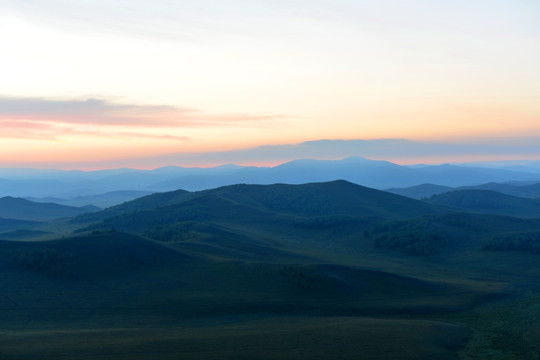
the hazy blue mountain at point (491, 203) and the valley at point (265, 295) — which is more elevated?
the hazy blue mountain at point (491, 203)

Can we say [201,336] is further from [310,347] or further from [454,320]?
[454,320]

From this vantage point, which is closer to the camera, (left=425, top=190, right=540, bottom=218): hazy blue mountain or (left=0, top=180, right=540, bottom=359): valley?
(left=0, top=180, right=540, bottom=359): valley

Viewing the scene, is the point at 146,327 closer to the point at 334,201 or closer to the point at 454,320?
the point at 454,320

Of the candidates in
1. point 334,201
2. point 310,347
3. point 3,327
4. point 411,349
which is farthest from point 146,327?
point 334,201

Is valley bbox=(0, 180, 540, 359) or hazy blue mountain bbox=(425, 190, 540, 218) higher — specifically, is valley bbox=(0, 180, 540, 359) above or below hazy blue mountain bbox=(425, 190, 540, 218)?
below

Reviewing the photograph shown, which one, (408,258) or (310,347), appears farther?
(408,258)

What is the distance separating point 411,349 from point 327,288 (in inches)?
803

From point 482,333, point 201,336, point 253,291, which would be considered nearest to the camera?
point 201,336

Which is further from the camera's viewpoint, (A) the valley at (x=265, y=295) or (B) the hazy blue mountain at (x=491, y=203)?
(B) the hazy blue mountain at (x=491, y=203)

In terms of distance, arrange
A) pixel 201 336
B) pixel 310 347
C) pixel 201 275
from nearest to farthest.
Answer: pixel 310 347 < pixel 201 336 < pixel 201 275

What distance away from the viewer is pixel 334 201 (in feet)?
487

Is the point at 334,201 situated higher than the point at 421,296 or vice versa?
the point at 334,201

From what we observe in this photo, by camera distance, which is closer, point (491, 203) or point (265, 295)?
point (265, 295)

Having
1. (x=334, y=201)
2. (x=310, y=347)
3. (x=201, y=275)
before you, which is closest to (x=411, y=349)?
(x=310, y=347)
